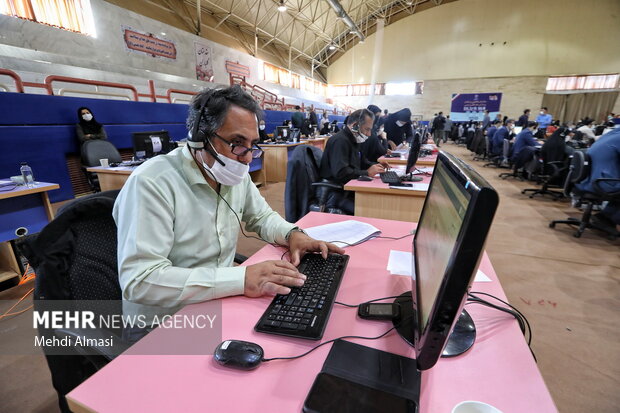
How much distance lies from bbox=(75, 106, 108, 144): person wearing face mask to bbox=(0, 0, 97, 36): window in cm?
420

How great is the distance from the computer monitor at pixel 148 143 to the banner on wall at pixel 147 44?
6.61m

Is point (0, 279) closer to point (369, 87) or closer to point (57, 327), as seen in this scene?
point (57, 327)

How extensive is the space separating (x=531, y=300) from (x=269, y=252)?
203cm

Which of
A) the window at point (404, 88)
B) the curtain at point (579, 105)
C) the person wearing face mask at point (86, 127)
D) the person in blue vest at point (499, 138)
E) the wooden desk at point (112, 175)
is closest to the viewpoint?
the wooden desk at point (112, 175)

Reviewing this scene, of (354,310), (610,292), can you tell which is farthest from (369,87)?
(354,310)

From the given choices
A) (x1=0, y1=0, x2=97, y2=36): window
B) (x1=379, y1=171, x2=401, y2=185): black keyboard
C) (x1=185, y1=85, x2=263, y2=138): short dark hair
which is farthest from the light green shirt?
(x1=0, y1=0, x2=97, y2=36): window

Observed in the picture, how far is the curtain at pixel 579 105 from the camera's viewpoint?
12.4m

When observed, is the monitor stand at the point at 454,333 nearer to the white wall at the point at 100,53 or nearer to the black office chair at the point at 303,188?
the black office chair at the point at 303,188

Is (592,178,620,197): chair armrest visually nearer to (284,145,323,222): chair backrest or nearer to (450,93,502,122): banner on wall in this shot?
(284,145,323,222): chair backrest

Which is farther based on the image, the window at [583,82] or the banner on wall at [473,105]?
the banner on wall at [473,105]

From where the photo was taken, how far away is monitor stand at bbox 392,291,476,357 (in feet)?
1.97

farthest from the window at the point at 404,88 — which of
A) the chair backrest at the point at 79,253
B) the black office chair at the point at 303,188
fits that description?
the chair backrest at the point at 79,253

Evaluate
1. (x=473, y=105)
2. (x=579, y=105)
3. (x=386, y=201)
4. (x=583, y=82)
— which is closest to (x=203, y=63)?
(x=386, y=201)

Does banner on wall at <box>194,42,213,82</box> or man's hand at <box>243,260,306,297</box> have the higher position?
banner on wall at <box>194,42,213,82</box>
